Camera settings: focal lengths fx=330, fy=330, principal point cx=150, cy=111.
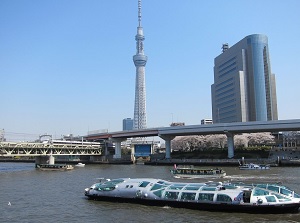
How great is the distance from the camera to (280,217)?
26.2 metres

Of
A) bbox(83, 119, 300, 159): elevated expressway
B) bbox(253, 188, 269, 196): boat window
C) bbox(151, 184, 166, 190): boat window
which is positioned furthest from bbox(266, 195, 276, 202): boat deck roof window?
bbox(83, 119, 300, 159): elevated expressway

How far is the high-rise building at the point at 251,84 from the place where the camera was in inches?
6471

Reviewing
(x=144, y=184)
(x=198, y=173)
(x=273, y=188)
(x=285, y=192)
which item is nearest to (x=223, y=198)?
(x=273, y=188)

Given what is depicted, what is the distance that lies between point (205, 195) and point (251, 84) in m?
146

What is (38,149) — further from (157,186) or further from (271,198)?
(271,198)

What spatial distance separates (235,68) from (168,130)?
78.2m

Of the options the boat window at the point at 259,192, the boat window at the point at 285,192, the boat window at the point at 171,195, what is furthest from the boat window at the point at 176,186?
the boat window at the point at 285,192

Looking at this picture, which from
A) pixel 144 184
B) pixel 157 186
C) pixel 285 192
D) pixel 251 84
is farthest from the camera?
pixel 251 84

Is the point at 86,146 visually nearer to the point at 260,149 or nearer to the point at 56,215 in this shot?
the point at 260,149

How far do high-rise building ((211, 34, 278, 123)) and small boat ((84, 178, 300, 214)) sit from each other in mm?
136623

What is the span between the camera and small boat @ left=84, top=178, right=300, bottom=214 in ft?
90.2

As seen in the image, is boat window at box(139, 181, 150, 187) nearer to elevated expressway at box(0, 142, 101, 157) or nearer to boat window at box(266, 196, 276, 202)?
boat window at box(266, 196, 276, 202)

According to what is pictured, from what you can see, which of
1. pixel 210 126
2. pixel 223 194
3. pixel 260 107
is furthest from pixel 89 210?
pixel 260 107

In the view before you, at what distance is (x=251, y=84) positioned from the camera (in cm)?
16662
